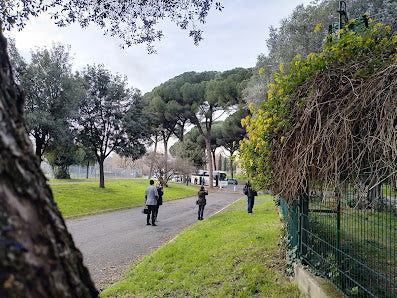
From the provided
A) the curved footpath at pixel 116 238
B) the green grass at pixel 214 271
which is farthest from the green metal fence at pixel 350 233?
the curved footpath at pixel 116 238

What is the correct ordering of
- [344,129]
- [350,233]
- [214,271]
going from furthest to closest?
[214,271]
[350,233]
[344,129]

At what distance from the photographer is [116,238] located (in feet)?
27.1

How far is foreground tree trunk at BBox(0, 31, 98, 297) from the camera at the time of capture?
0.71 m

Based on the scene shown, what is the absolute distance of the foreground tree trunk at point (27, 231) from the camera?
0.71 meters

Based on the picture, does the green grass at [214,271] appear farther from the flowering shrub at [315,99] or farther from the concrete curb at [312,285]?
the flowering shrub at [315,99]

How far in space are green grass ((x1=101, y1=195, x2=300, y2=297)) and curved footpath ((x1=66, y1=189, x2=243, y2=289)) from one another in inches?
Result: 22.4

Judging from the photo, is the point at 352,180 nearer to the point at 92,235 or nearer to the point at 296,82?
the point at 296,82

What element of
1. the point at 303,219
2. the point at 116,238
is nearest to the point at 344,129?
the point at 303,219

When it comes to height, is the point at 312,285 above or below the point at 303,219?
below

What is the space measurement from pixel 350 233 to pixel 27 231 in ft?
12.1

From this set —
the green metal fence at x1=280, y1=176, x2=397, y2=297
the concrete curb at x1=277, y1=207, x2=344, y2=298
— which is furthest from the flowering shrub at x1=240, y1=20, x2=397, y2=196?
the concrete curb at x1=277, y1=207, x2=344, y2=298

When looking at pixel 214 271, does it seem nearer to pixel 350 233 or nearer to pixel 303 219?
pixel 303 219

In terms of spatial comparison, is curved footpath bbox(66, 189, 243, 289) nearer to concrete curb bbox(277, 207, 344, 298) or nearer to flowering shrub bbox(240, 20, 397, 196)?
concrete curb bbox(277, 207, 344, 298)

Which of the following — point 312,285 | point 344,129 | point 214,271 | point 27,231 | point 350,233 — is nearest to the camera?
point 27,231
